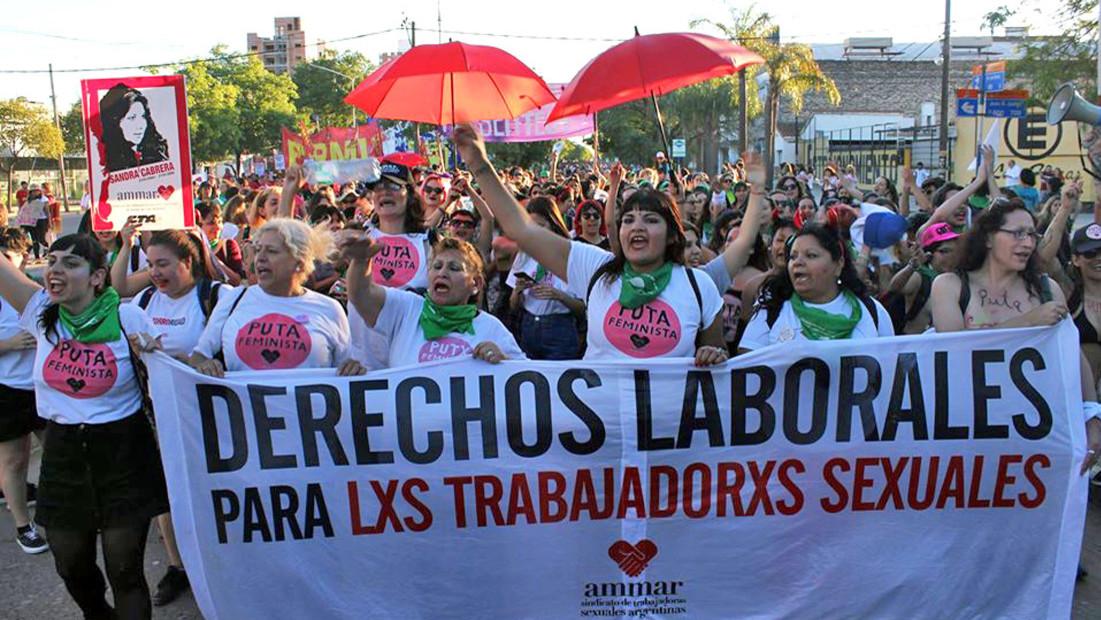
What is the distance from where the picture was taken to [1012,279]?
407 centimetres

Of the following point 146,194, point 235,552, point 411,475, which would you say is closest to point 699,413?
point 411,475

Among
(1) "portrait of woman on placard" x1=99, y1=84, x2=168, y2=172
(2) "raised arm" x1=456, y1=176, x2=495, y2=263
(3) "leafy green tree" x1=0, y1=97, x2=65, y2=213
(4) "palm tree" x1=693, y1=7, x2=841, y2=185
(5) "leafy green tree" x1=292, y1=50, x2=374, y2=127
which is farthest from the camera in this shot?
(5) "leafy green tree" x1=292, y1=50, x2=374, y2=127

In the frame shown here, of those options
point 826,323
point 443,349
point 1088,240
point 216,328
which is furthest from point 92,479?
point 1088,240

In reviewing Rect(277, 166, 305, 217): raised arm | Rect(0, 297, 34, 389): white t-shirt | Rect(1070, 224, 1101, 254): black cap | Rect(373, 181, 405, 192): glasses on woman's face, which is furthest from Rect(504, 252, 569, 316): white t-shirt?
Rect(1070, 224, 1101, 254): black cap

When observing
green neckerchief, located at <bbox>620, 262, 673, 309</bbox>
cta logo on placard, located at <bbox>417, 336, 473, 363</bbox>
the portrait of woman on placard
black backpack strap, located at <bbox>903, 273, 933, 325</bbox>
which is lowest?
black backpack strap, located at <bbox>903, 273, 933, 325</bbox>

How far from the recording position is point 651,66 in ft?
16.2

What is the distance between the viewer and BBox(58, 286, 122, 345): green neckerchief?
3510mm

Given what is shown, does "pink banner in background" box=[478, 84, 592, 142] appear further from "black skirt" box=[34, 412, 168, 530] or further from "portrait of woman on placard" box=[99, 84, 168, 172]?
"black skirt" box=[34, 412, 168, 530]

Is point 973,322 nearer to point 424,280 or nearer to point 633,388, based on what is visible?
point 633,388

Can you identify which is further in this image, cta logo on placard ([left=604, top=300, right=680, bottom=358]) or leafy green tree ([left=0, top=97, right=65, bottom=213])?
leafy green tree ([left=0, top=97, right=65, bottom=213])

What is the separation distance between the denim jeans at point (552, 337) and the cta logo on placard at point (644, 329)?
68.4 inches

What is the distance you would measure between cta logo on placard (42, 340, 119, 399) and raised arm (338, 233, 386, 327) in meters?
0.91

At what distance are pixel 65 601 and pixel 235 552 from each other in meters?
1.48

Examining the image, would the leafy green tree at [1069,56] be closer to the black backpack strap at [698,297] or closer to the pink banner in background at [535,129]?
the pink banner in background at [535,129]
